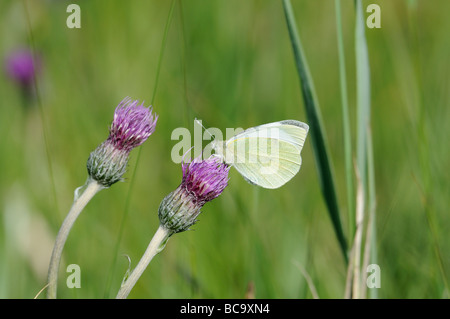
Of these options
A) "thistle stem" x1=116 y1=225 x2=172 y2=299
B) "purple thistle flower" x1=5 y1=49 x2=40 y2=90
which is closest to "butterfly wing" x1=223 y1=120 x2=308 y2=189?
"thistle stem" x1=116 y1=225 x2=172 y2=299

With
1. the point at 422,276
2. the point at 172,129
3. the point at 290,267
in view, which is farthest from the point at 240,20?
the point at 422,276

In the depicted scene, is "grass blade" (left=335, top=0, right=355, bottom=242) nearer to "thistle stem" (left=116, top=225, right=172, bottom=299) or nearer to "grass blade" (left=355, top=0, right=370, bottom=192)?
"grass blade" (left=355, top=0, right=370, bottom=192)

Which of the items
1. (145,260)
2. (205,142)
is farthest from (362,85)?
(205,142)

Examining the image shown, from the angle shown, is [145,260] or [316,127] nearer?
[145,260]

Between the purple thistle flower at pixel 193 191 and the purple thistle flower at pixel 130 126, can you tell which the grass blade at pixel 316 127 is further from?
the purple thistle flower at pixel 130 126

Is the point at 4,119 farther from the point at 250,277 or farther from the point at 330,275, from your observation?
the point at 330,275

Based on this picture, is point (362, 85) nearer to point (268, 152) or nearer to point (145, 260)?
point (268, 152)
